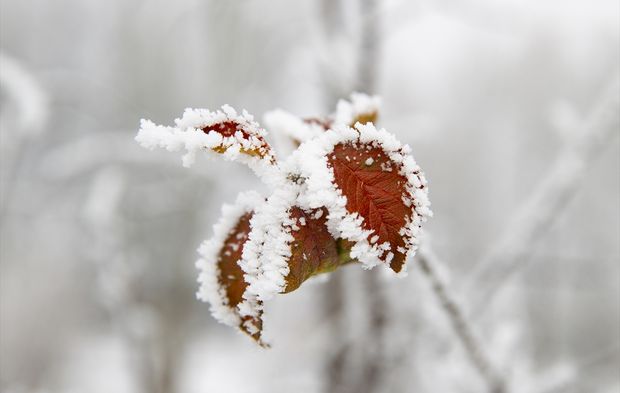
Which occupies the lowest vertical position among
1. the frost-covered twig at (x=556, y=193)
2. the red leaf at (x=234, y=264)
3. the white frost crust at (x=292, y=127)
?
the red leaf at (x=234, y=264)

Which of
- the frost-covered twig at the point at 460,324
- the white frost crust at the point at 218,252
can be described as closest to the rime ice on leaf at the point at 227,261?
the white frost crust at the point at 218,252

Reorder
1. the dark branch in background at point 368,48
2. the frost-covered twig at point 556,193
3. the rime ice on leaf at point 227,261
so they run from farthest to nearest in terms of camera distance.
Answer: the dark branch in background at point 368,48, the frost-covered twig at point 556,193, the rime ice on leaf at point 227,261

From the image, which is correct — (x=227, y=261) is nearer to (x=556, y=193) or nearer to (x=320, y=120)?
(x=320, y=120)

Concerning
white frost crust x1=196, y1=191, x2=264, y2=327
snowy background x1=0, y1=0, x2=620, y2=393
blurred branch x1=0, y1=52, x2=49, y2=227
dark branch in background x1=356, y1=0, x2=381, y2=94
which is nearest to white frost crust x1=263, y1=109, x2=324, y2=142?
white frost crust x1=196, y1=191, x2=264, y2=327

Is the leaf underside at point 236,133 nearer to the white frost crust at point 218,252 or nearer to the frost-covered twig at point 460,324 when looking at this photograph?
the white frost crust at point 218,252

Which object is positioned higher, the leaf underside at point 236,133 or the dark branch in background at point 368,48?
the dark branch in background at point 368,48

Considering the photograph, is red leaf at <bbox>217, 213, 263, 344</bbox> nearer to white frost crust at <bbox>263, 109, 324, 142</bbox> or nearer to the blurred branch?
white frost crust at <bbox>263, 109, 324, 142</bbox>

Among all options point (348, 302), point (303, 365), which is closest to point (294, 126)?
point (348, 302)
